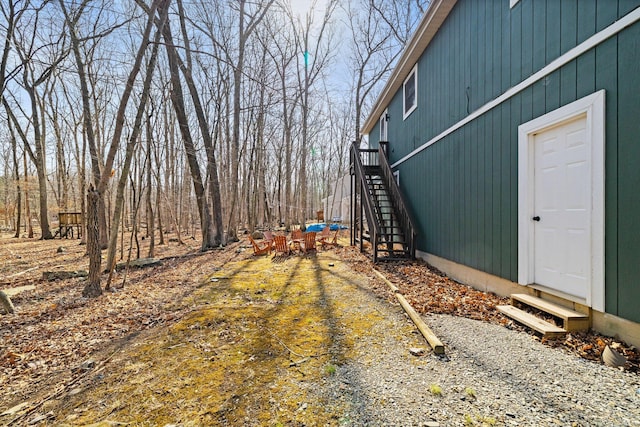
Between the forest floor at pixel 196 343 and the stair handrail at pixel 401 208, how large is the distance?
990 mm

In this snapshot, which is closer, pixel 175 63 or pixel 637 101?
pixel 637 101

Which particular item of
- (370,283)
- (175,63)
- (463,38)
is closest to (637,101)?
(463,38)

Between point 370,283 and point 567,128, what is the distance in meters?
3.64

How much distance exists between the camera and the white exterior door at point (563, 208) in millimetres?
3070

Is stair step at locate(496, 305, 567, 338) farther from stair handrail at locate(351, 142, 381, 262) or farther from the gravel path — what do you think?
stair handrail at locate(351, 142, 381, 262)

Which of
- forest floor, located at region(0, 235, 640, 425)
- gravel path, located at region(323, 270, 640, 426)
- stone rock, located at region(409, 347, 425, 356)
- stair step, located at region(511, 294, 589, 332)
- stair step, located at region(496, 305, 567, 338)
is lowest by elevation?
forest floor, located at region(0, 235, 640, 425)

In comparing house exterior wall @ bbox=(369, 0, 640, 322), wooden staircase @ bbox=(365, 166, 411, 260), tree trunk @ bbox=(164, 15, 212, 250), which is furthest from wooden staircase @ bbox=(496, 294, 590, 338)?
tree trunk @ bbox=(164, 15, 212, 250)

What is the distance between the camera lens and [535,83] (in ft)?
12.1

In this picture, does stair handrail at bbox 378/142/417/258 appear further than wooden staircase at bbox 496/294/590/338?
Yes

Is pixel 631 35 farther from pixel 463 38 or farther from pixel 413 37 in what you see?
pixel 413 37

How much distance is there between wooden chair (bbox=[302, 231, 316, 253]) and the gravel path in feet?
21.5

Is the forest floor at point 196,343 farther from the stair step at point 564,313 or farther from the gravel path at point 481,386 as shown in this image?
the gravel path at point 481,386

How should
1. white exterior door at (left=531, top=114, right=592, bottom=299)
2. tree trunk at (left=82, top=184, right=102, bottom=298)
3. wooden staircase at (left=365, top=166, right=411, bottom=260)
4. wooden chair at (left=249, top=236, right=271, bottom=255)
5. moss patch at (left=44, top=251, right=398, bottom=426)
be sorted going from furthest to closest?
wooden chair at (left=249, top=236, right=271, bottom=255), wooden staircase at (left=365, top=166, right=411, bottom=260), tree trunk at (left=82, top=184, right=102, bottom=298), white exterior door at (left=531, top=114, right=592, bottom=299), moss patch at (left=44, top=251, right=398, bottom=426)

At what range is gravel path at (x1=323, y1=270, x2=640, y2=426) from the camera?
1881mm
